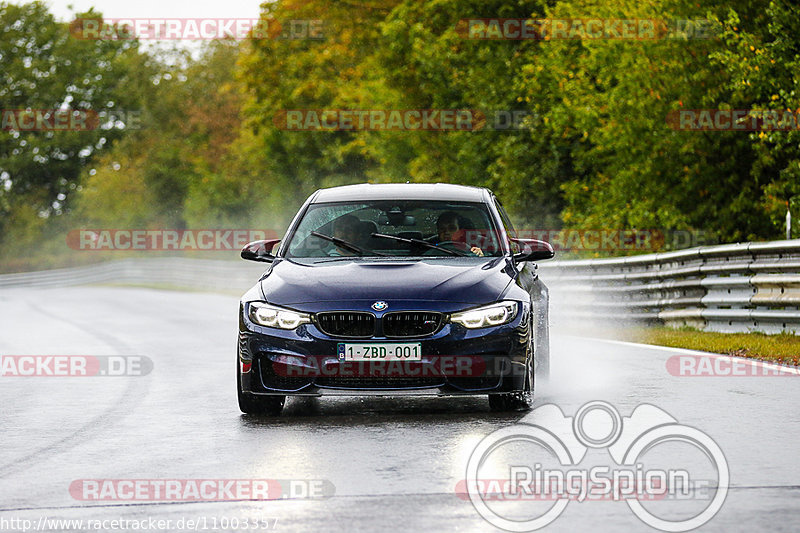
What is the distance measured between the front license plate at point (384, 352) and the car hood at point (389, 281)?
0.33m

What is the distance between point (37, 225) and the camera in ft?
311

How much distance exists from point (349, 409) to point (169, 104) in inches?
3222

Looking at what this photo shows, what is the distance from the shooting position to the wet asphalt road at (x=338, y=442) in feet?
21.5

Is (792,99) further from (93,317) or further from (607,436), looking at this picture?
(607,436)

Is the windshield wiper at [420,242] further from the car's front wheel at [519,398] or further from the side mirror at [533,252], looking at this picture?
the car's front wheel at [519,398]

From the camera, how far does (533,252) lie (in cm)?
1119

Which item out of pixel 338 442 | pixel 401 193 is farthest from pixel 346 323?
pixel 401 193

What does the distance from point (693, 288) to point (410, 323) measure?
9.61 m

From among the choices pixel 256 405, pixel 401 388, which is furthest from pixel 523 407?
pixel 256 405
